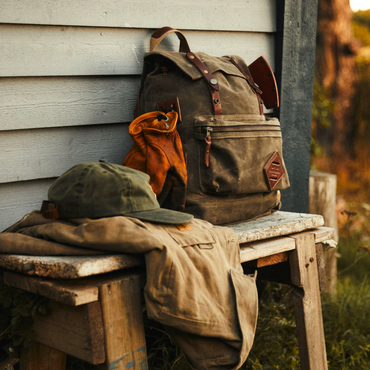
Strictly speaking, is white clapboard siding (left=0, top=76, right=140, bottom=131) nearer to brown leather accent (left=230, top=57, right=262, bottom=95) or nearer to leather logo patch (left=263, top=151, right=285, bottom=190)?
brown leather accent (left=230, top=57, right=262, bottom=95)

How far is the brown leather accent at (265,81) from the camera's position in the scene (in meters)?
2.43

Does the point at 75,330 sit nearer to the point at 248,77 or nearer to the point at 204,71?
the point at 204,71

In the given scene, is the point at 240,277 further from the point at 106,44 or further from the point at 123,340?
the point at 106,44

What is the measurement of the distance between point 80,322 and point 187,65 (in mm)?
1128

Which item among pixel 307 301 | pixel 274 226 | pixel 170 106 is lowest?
pixel 307 301

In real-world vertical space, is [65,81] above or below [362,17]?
below

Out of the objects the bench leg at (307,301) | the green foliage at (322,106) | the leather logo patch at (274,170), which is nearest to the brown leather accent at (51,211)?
the leather logo patch at (274,170)

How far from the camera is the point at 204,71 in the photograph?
6.92 ft

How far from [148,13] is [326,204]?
1973 millimetres

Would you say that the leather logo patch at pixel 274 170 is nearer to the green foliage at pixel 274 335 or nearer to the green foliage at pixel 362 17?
the green foliage at pixel 274 335

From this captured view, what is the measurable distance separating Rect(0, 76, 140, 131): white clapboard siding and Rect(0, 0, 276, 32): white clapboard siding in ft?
0.78

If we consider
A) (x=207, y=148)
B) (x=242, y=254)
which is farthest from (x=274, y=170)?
(x=242, y=254)

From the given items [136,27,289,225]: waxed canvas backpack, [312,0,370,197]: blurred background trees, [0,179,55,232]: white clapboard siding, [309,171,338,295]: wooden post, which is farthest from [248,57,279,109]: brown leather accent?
[312,0,370,197]: blurred background trees

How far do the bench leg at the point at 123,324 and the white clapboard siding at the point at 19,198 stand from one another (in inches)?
30.6
